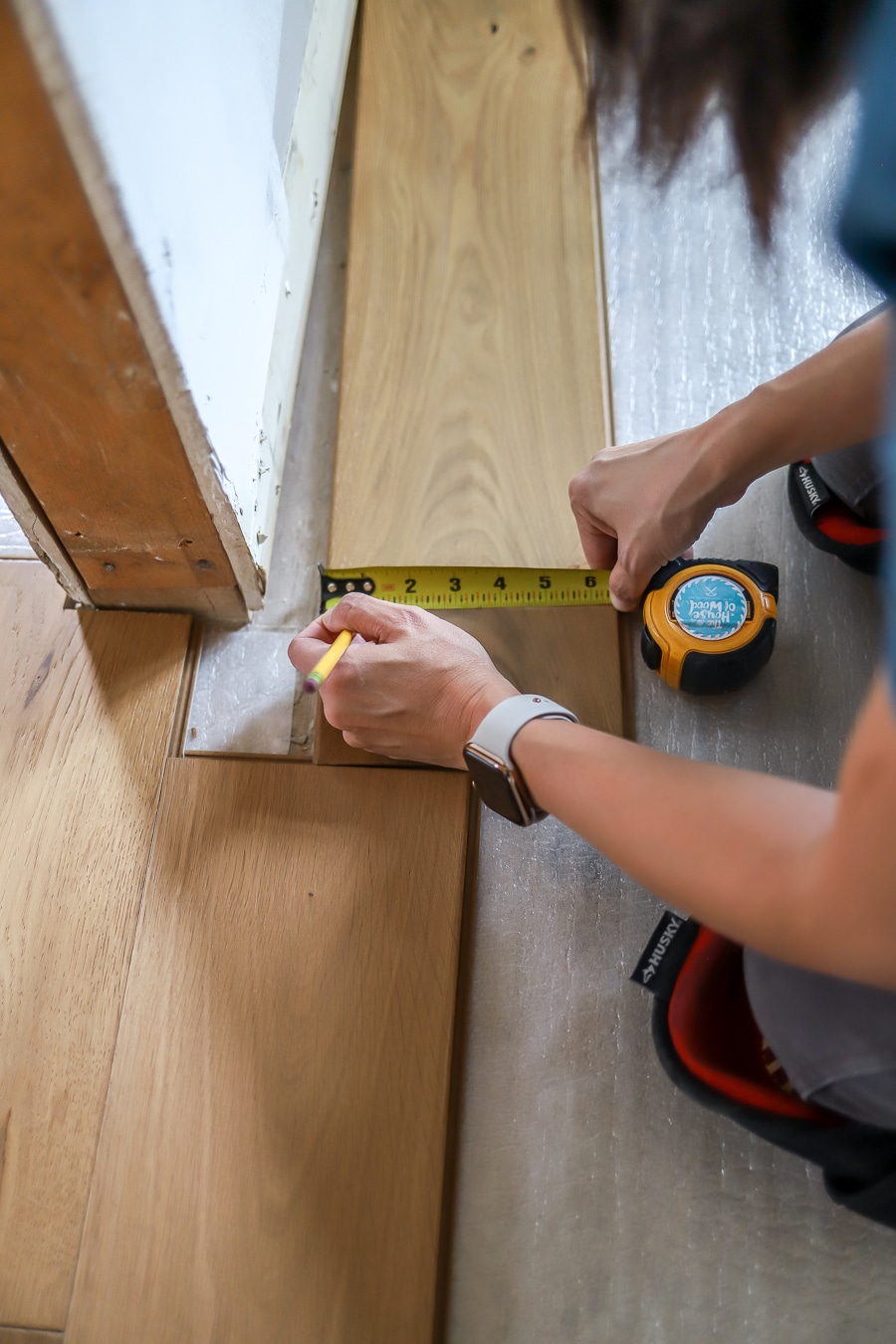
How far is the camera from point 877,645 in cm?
142

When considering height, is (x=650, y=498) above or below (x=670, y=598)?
above

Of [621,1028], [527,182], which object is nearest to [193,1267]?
[621,1028]

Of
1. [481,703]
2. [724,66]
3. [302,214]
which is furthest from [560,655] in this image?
[302,214]

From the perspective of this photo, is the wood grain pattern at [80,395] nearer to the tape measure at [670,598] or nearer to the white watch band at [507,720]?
the tape measure at [670,598]

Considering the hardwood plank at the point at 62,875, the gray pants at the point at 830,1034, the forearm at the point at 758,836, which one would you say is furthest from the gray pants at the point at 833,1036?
the hardwood plank at the point at 62,875

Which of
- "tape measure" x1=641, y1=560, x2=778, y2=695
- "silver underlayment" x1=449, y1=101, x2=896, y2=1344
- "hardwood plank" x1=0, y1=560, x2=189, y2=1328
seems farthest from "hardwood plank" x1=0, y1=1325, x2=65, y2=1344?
"tape measure" x1=641, y1=560, x2=778, y2=695

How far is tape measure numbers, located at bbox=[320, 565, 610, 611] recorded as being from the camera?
140 cm

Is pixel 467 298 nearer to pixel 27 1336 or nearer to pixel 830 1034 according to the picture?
pixel 830 1034

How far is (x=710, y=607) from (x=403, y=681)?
18.1 inches

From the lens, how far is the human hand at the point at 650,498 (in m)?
1.15

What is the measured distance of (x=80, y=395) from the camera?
3.34ft

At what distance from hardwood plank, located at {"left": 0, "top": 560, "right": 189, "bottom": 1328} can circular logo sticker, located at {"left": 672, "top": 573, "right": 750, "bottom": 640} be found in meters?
0.71

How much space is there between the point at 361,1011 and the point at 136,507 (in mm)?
671

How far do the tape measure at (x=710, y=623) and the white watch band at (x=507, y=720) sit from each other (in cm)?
33
